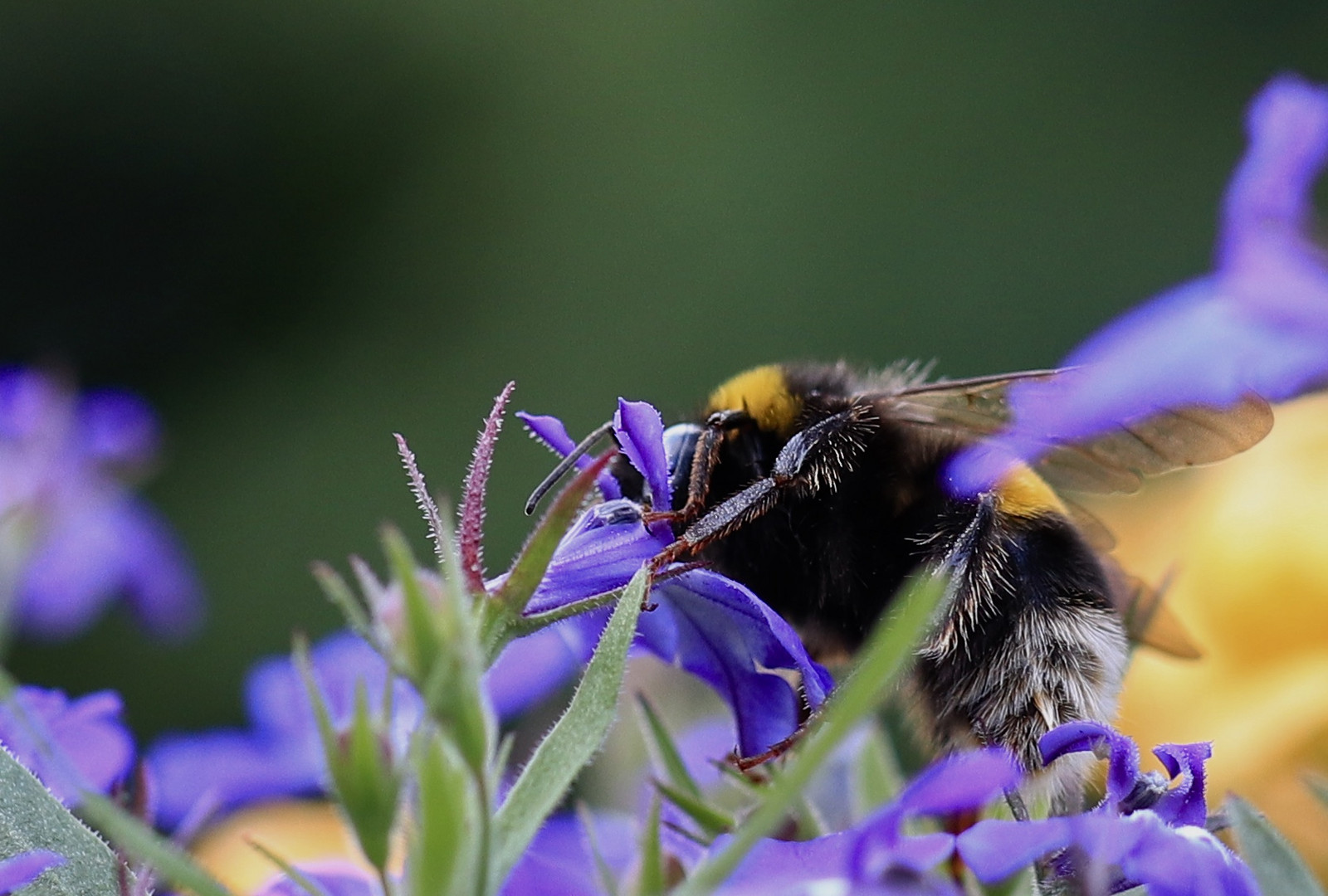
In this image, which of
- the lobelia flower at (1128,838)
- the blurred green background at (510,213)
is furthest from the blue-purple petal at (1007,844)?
the blurred green background at (510,213)

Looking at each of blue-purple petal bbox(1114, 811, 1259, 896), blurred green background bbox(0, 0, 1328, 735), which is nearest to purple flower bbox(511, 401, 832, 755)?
blue-purple petal bbox(1114, 811, 1259, 896)

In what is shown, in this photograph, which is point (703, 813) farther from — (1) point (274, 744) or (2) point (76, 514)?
(2) point (76, 514)

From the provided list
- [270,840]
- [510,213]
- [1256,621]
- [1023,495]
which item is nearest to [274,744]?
[270,840]

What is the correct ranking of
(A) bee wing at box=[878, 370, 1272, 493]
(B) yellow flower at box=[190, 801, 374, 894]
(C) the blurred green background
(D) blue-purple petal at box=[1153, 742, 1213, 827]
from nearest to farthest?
1. (D) blue-purple petal at box=[1153, 742, 1213, 827]
2. (A) bee wing at box=[878, 370, 1272, 493]
3. (B) yellow flower at box=[190, 801, 374, 894]
4. (C) the blurred green background

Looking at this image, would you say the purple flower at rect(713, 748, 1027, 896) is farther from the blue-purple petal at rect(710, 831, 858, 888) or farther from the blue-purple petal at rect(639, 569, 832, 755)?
the blue-purple petal at rect(639, 569, 832, 755)

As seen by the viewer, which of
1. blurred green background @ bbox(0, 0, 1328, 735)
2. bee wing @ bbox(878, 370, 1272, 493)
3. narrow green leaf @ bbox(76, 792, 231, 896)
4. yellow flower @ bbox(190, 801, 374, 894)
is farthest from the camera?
blurred green background @ bbox(0, 0, 1328, 735)
